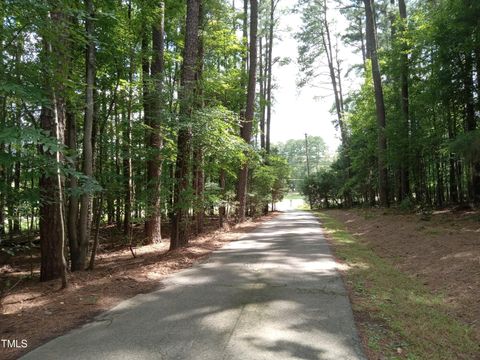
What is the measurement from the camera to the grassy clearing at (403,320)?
3.67m

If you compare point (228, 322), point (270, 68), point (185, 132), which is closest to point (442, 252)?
point (228, 322)

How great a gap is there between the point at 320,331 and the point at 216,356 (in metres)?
1.29

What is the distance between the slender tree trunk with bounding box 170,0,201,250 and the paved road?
103 inches

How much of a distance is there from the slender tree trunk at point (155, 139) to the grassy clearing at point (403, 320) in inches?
197

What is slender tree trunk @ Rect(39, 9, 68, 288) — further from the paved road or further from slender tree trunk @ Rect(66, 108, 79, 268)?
the paved road

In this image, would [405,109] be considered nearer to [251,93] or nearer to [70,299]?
[251,93]

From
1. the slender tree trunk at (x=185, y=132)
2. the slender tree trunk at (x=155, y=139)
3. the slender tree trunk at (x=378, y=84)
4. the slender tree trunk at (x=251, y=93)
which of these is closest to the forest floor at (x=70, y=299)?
the slender tree trunk at (x=185, y=132)

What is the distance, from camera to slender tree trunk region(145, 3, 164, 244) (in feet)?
28.7

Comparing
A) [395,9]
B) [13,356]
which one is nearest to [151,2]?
[13,356]

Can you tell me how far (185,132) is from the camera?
9.08m

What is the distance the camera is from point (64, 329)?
4.11 meters

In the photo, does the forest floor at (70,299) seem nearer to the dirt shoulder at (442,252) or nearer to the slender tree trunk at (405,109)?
the dirt shoulder at (442,252)

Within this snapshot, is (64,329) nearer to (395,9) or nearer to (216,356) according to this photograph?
(216,356)

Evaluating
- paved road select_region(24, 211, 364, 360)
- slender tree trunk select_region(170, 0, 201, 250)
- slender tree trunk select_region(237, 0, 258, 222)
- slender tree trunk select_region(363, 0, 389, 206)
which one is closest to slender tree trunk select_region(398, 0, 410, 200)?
slender tree trunk select_region(363, 0, 389, 206)
